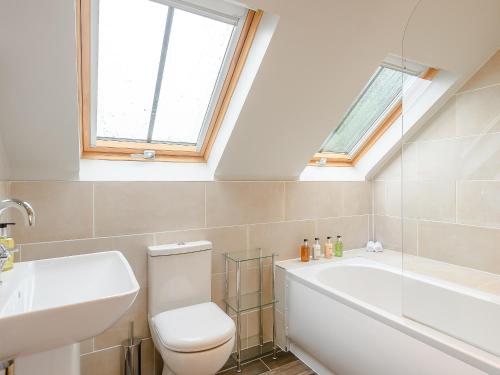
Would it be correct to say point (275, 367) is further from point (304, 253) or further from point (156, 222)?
point (156, 222)

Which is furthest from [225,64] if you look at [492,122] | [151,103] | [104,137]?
[492,122]

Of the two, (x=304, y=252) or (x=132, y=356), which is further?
(x=304, y=252)

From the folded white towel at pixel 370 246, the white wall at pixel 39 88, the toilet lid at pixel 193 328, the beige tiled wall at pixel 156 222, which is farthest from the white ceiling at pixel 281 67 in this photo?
the folded white towel at pixel 370 246

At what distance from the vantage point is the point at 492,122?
2.06 metres

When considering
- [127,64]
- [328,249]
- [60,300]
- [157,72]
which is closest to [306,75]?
[157,72]

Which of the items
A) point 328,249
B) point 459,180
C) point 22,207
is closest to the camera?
point 22,207

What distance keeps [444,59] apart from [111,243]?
2.54 meters

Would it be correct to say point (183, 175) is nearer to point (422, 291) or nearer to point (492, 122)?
point (422, 291)

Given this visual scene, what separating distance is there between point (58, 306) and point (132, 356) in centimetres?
121

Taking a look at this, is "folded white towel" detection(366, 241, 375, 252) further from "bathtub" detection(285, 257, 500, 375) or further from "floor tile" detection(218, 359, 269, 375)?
"floor tile" detection(218, 359, 269, 375)

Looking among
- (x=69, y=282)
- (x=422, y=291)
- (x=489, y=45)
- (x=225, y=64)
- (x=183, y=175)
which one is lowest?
(x=422, y=291)

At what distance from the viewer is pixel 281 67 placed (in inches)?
69.4

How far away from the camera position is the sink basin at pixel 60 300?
3.05ft

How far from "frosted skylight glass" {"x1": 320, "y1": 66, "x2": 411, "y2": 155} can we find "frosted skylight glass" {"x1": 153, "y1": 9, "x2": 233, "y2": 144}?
128cm
